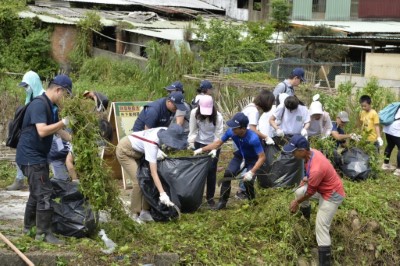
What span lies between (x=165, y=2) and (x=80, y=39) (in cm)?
931

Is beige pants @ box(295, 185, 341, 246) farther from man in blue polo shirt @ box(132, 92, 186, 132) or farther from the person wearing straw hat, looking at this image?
man in blue polo shirt @ box(132, 92, 186, 132)

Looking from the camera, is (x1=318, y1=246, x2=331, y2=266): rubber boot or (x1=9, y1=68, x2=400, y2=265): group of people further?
(x1=318, y1=246, x2=331, y2=266): rubber boot

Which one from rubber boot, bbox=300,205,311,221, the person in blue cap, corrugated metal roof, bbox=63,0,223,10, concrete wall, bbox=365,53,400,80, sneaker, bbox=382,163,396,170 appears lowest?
rubber boot, bbox=300,205,311,221

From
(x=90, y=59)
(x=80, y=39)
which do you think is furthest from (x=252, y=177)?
(x=80, y=39)

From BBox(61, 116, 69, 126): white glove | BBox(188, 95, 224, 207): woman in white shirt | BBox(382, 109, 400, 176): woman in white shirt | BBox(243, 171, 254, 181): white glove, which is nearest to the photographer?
BBox(61, 116, 69, 126): white glove

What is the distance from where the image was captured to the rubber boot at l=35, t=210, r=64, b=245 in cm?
670

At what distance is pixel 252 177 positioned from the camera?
8.39m

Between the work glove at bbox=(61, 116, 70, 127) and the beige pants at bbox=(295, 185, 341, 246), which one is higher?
the work glove at bbox=(61, 116, 70, 127)

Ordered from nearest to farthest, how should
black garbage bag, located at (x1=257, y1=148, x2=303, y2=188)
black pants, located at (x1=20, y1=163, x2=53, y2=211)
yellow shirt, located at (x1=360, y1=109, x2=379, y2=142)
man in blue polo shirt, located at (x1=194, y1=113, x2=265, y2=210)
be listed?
black pants, located at (x1=20, y1=163, x2=53, y2=211) < man in blue polo shirt, located at (x1=194, y1=113, x2=265, y2=210) < black garbage bag, located at (x1=257, y1=148, x2=303, y2=188) < yellow shirt, located at (x1=360, y1=109, x2=379, y2=142)

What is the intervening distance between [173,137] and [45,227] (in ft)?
5.96

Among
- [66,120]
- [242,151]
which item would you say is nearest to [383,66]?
[242,151]

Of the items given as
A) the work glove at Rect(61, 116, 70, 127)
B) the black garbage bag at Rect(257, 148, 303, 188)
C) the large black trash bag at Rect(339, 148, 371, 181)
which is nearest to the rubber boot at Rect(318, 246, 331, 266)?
the black garbage bag at Rect(257, 148, 303, 188)

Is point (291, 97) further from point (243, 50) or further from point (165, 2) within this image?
point (165, 2)

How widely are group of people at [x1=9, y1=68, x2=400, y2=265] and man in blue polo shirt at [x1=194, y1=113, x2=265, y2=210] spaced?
0.01 meters
